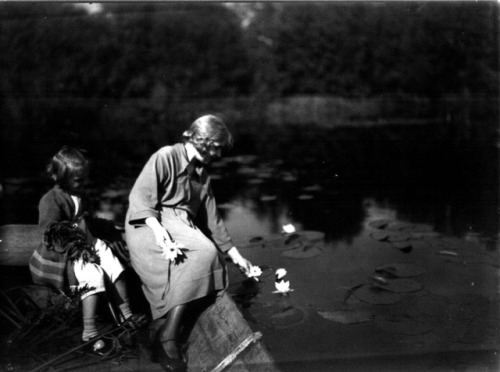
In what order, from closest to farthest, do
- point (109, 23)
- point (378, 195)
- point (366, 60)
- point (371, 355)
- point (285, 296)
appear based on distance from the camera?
point (371, 355) < point (285, 296) < point (378, 195) < point (109, 23) < point (366, 60)

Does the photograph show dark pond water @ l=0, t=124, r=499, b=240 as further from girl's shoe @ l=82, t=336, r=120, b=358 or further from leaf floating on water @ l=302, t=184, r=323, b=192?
girl's shoe @ l=82, t=336, r=120, b=358

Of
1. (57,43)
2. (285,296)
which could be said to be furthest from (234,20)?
(285,296)

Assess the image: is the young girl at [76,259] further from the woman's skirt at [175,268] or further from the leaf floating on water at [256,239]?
the leaf floating on water at [256,239]

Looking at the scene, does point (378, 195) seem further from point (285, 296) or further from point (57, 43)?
point (57, 43)

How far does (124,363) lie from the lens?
2.54 meters

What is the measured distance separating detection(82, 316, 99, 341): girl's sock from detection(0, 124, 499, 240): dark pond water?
3.07m

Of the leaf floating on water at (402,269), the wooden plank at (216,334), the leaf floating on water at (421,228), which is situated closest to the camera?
the wooden plank at (216,334)

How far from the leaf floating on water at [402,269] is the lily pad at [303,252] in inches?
25.7

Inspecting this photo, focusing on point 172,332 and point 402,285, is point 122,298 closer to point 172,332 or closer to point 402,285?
point 172,332

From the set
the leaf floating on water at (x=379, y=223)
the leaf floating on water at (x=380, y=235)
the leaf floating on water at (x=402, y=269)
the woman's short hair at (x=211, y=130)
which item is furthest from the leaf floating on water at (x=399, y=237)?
the woman's short hair at (x=211, y=130)

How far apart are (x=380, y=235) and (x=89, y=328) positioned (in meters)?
3.38

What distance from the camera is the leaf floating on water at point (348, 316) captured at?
3418 mm

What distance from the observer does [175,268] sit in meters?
2.67

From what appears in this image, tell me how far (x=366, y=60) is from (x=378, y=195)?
1253cm
